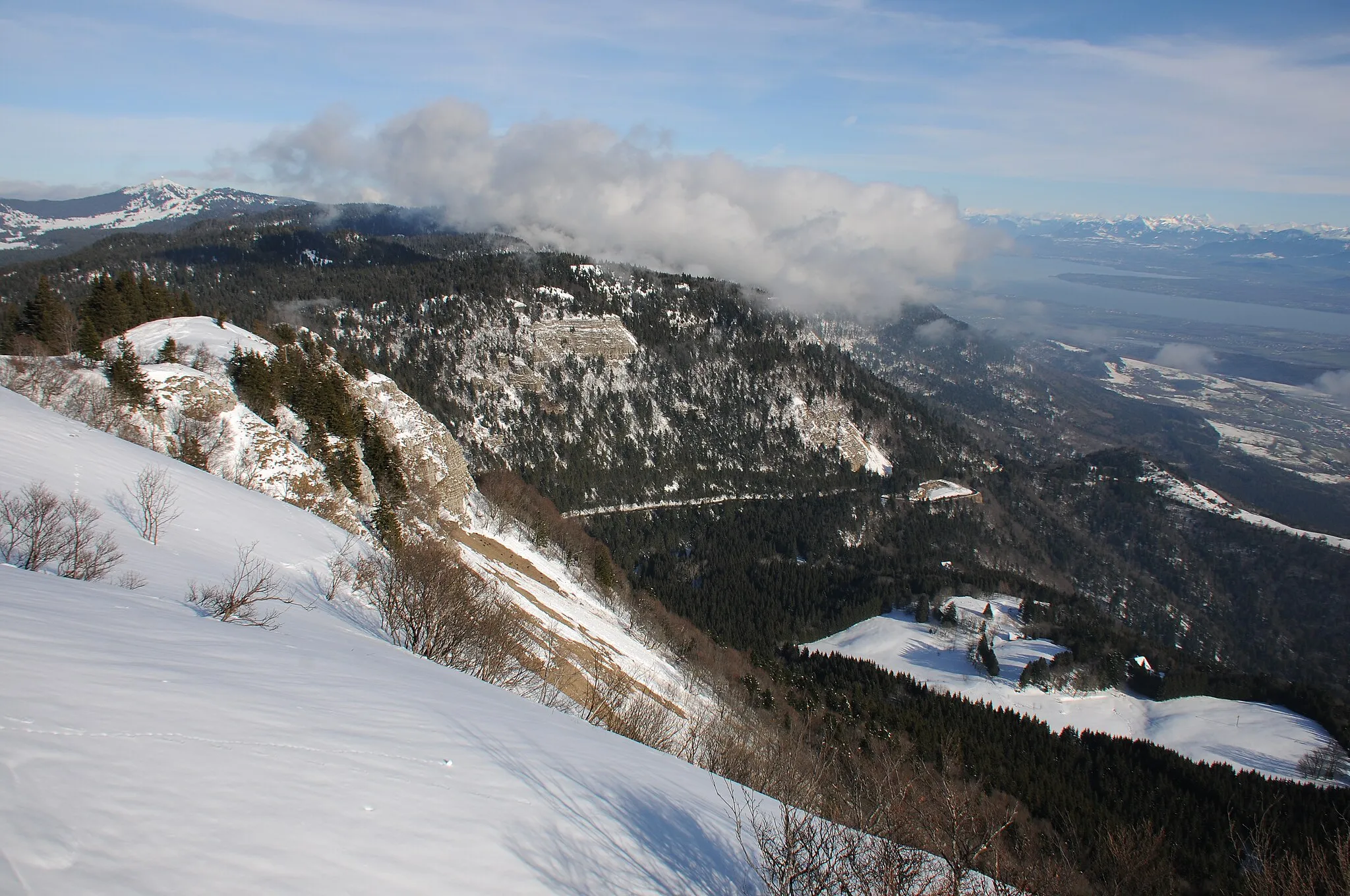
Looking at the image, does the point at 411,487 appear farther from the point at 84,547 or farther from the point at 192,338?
the point at 84,547

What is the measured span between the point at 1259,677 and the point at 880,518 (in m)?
83.7

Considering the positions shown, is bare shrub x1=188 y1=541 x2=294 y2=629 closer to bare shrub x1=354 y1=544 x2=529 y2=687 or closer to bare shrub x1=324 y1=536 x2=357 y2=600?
bare shrub x1=324 y1=536 x2=357 y2=600

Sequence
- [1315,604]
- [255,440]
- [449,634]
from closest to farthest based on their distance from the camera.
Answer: [449,634] < [255,440] < [1315,604]

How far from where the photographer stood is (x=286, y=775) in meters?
8.42

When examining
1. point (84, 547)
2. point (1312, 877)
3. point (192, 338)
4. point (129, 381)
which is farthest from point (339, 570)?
point (192, 338)

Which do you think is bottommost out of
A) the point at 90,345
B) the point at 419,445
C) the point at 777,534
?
the point at 777,534

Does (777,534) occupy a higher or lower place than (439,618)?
lower

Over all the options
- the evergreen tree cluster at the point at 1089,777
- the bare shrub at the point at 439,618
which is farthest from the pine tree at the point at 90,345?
the evergreen tree cluster at the point at 1089,777

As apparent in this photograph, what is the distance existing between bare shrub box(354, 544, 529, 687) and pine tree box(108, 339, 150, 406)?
2533cm

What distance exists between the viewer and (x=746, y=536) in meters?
156

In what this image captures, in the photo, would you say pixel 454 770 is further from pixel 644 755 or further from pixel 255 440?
pixel 255 440

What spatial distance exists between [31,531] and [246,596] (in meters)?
6.02

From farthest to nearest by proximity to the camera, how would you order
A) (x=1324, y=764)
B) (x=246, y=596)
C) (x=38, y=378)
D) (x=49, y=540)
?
(x=1324, y=764), (x=38, y=378), (x=246, y=596), (x=49, y=540)

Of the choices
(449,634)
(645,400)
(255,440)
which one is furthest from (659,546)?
(449,634)
